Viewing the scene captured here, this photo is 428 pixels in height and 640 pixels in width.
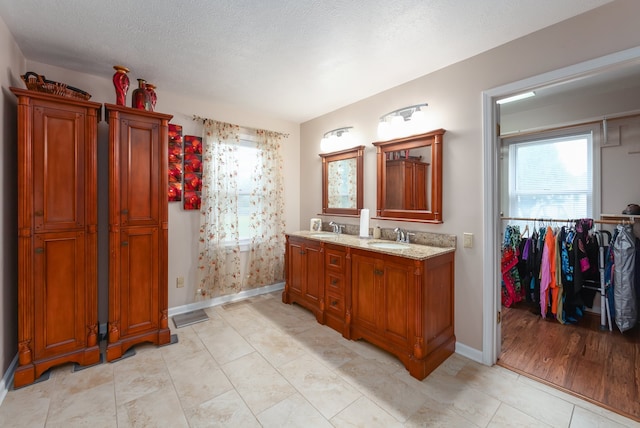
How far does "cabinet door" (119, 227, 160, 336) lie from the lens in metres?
2.33

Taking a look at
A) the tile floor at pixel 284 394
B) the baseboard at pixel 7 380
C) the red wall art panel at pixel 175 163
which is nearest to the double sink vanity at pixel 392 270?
the tile floor at pixel 284 394

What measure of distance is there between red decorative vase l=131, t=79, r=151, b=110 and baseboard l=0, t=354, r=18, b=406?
220cm

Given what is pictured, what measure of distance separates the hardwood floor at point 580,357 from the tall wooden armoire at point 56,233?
340 centimetres

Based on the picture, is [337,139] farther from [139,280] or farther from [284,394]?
[284,394]

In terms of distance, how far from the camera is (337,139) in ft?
11.5

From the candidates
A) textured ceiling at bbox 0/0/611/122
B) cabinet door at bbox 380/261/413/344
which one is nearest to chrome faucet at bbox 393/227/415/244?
cabinet door at bbox 380/261/413/344

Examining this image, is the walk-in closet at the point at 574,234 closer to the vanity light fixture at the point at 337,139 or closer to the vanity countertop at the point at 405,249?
the vanity countertop at the point at 405,249

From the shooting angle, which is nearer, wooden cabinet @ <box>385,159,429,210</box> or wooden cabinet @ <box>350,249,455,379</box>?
wooden cabinet @ <box>350,249,455,379</box>

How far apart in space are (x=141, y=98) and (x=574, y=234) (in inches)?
182

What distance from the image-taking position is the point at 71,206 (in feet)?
6.93

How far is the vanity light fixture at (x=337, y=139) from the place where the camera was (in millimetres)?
3412

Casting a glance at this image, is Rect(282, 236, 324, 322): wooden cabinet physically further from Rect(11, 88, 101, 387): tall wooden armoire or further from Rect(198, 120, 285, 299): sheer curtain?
Rect(11, 88, 101, 387): tall wooden armoire

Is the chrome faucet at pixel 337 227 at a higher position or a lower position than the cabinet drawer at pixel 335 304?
higher

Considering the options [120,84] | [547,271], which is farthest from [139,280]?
[547,271]
